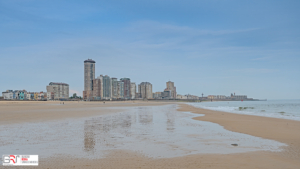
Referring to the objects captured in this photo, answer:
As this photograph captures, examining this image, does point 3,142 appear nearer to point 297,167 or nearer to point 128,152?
point 128,152

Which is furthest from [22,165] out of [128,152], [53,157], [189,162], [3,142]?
[189,162]

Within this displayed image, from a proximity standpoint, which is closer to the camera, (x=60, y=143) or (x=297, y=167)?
(x=297, y=167)

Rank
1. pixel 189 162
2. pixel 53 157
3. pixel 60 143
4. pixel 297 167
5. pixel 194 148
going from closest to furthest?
pixel 297 167, pixel 189 162, pixel 53 157, pixel 194 148, pixel 60 143

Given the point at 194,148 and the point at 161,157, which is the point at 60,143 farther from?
the point at 194,148

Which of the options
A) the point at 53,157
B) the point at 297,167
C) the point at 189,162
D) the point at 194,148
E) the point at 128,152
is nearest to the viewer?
the point at 297,167

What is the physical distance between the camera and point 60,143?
10992 mm

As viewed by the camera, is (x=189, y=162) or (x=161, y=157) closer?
(x=189, y=162)

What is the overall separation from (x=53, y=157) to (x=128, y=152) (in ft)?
10.1

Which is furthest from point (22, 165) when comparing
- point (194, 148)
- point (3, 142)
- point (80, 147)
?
point (194, 148)

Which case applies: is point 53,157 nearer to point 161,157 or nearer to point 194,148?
point 161,157

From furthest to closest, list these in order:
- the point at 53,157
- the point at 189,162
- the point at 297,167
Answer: the point at 53,157 < the point at 189,162 < the point at 297,167

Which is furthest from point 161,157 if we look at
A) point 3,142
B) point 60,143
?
point 3,142

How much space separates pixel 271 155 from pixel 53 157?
9.09m

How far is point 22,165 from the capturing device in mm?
7648
